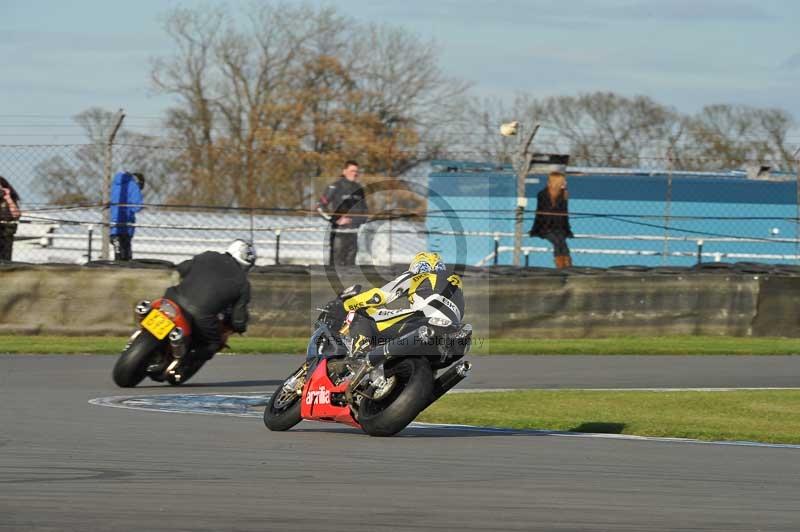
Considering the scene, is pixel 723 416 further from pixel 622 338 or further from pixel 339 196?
pixel 339 196

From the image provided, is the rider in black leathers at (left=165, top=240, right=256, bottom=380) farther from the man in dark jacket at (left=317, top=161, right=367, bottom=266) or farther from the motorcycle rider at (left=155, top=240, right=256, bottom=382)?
the man in dark jacket at (left=317, top=161, right=367, bottom=266)

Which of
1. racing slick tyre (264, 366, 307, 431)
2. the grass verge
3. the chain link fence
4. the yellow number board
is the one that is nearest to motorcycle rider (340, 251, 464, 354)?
racing slick tyre (264, 366, 307, 431)

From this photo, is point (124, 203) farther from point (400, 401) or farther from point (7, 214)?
point (400, 401)

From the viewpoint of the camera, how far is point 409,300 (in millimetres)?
8891

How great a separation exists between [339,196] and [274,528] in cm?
1283

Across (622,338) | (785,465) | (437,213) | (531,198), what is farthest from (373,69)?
(785,465)

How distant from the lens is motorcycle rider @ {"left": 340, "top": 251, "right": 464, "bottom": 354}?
8719 millimetres

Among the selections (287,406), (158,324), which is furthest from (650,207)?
(287,406)

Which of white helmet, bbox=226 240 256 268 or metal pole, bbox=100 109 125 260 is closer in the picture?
white helmet, bbox=226 240 256 268

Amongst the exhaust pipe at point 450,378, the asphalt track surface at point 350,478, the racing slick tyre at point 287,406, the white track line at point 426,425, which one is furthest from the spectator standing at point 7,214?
the exhaust pipe at point 450,378

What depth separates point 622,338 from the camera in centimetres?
1717

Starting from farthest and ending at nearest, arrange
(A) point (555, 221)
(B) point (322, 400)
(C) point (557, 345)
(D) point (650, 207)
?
(D) point (650, 207) < (A) point (555, 221) < (C) point (557, 345) < (B) point (322, 400)

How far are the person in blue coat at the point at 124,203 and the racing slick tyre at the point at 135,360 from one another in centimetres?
688

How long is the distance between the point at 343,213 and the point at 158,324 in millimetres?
6563
